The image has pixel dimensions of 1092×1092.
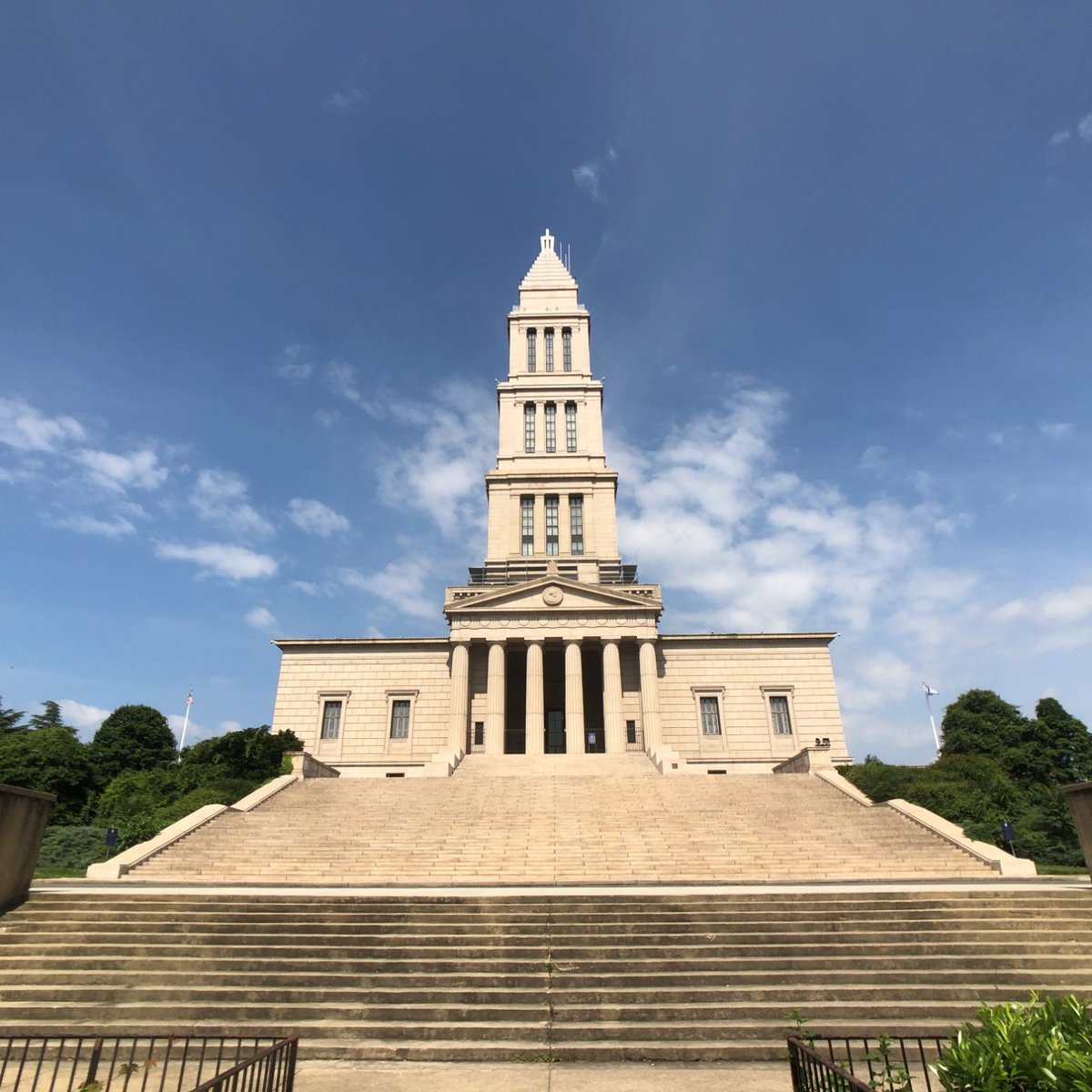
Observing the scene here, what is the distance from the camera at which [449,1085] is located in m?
8.25

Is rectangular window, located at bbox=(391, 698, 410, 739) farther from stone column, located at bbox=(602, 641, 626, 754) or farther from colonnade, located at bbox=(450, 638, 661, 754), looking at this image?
stone column, located at bbox=(602, 641, 626, 754)

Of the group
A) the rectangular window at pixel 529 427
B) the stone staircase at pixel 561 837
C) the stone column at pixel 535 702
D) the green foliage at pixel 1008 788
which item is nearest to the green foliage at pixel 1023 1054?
the stone staircase at pixel 561 837

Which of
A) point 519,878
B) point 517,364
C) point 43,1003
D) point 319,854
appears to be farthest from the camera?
point 517,364

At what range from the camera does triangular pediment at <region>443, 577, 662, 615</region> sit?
39.6 meters

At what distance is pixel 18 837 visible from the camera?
45.7ft

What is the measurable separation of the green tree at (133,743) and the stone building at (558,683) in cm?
891

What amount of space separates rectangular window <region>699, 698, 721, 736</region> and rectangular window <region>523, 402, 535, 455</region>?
2268 centimetres

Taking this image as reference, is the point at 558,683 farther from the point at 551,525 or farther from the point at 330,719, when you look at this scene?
the point at 330,719

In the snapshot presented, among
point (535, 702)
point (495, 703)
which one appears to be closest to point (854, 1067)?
point (535, 702)

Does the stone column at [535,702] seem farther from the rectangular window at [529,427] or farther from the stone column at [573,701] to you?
the rectangular window at [529,427]

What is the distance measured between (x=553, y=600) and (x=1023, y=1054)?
35135 mm

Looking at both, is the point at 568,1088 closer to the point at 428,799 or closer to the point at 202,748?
the point at 428,799

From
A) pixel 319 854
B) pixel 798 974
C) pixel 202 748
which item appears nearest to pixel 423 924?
pixel 798 974

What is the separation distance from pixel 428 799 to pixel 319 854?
6.94 metres
